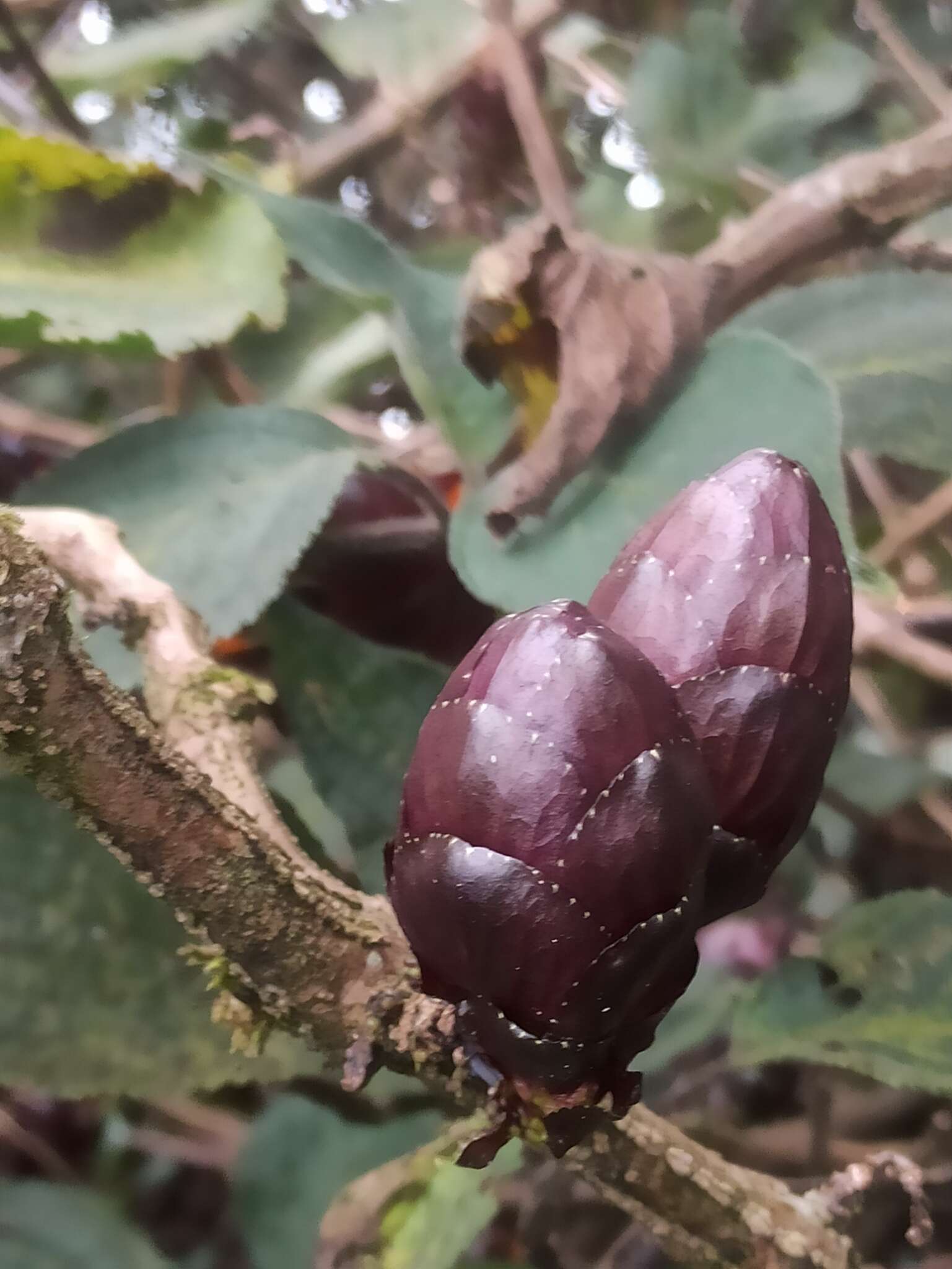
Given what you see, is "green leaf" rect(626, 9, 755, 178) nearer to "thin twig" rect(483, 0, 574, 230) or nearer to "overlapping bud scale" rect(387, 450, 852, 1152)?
"thin twig" rect(483, 0, 574, 230)

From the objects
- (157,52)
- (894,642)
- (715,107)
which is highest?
(157,52)

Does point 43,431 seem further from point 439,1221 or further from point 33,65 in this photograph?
point 439,1221

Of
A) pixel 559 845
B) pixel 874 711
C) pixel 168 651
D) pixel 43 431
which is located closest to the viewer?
pixel 559 845

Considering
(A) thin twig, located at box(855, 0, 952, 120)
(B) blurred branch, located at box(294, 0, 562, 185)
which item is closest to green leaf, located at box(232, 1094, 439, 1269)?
(B) blurred branch, located at box(294, 0, 562, 185)

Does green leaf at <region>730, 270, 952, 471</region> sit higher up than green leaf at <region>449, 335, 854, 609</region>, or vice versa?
green leaf at <region>449, 335, 854, 609</region>

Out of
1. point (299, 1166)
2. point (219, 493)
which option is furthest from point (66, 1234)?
point (219, 493)

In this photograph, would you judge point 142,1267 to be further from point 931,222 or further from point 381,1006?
point 931,222

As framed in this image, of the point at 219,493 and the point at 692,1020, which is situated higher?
the point at 219,493
